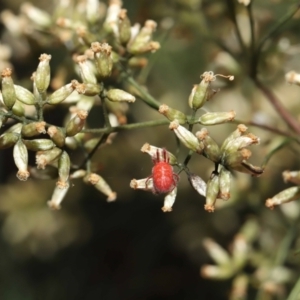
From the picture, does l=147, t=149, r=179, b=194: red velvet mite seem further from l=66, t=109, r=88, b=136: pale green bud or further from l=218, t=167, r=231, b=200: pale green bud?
l=66, t=109, r=88, b=136: pale green bud

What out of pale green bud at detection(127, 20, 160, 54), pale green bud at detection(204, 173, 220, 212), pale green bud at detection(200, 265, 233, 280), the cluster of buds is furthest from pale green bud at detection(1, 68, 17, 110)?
pale green bud at detection(200, 265, 233, 280)

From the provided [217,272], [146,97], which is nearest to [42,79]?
[146,97]

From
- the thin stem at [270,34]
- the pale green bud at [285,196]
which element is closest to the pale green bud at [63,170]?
the pale green bud at [285,196]

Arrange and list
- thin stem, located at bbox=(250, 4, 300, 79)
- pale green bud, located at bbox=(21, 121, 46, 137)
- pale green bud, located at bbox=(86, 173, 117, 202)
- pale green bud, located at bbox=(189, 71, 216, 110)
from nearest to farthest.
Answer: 1. pale green bud, located at bbox=(21, 121, 46, 137)
2. pale green bud, located at bbox=(189, 71, 216, 110)
3. pale green bud, located at bbox=(86, 173, 117, 202)
4. thin stem, located at bbox=(250, 4, 300, 79)

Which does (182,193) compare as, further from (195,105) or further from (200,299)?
(195,105)

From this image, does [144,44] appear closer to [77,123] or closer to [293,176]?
[77,123]
